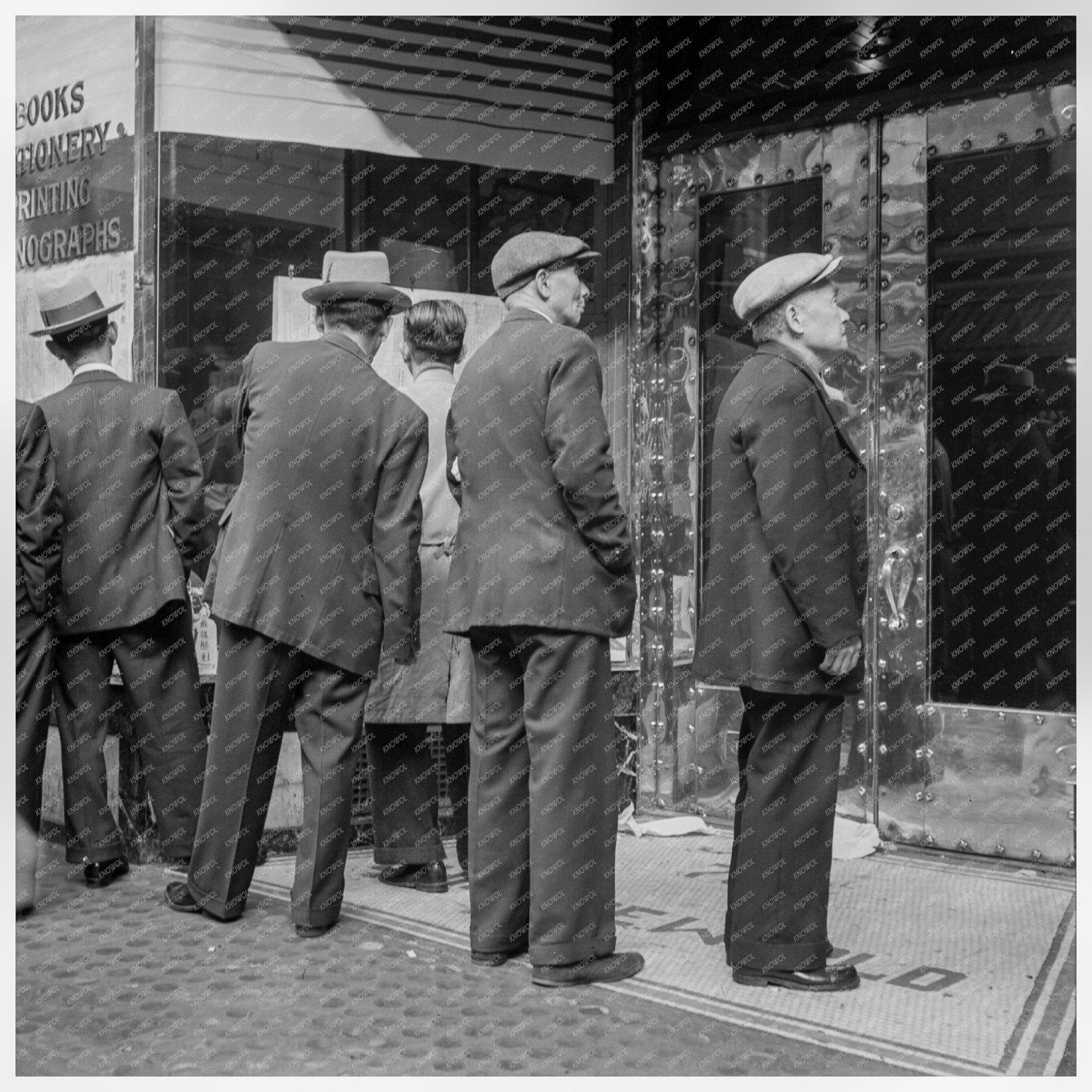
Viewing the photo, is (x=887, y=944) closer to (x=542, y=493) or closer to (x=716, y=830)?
(x=716, y=830)

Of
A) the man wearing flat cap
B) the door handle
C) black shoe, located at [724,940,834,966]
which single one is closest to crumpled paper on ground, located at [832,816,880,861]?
the door handle

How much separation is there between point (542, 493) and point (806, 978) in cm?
154

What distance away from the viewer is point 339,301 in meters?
4.53

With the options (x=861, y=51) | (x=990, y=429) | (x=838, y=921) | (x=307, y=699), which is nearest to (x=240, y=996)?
(x=307, y=699)

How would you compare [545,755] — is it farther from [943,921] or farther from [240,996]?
[943,921]

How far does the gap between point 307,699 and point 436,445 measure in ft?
3.95

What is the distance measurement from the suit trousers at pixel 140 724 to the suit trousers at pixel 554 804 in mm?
1476

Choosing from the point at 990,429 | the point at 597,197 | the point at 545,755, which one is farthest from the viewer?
the point at 597,197

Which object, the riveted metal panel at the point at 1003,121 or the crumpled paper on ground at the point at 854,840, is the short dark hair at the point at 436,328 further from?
the crumpled paper on ground at the point at 854,840

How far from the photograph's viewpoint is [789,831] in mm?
3799

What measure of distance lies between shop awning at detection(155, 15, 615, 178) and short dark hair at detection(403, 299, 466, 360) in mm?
1054

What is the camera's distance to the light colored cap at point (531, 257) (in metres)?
4.05

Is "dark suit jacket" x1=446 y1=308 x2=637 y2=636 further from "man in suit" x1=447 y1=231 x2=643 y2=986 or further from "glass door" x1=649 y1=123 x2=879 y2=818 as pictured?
"glass door" x1=649 y1=123 x2=879 y2=818

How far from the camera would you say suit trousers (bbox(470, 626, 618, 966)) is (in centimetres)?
388
